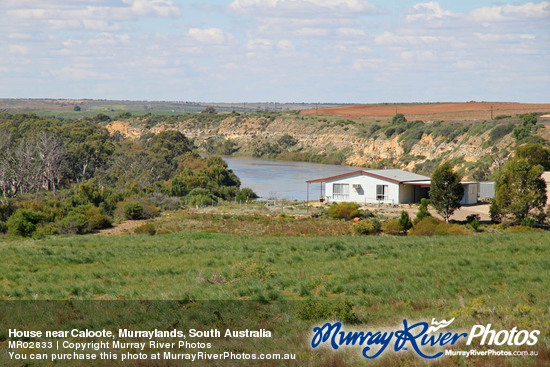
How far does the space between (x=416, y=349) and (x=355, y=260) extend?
10.3 m

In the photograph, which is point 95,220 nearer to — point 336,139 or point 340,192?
point 340,192

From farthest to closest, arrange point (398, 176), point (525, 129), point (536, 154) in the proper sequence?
point (525, 129), point (536, 154), point (398, 176)

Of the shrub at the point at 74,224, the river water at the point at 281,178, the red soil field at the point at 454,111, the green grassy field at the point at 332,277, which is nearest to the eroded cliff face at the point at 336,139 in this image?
the river water at the point at 281,178

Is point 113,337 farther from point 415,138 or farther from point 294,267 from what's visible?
point 415,138

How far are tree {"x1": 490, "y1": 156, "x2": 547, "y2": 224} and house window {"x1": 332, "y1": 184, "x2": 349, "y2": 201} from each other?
1446 centimetres

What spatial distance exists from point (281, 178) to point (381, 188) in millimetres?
33800

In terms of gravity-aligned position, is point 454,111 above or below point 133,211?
above

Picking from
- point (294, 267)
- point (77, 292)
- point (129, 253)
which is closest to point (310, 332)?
point (77, 292)

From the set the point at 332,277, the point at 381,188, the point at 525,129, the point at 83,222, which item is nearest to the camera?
the point at 332,277

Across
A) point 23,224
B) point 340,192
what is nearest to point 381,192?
point 340,192

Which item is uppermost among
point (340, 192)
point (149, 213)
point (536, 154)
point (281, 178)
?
point (536, 154)

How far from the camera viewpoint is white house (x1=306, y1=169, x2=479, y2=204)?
45719 mm

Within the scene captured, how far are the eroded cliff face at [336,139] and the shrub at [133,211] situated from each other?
147 ft

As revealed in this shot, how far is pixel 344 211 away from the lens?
39625 millimetres
